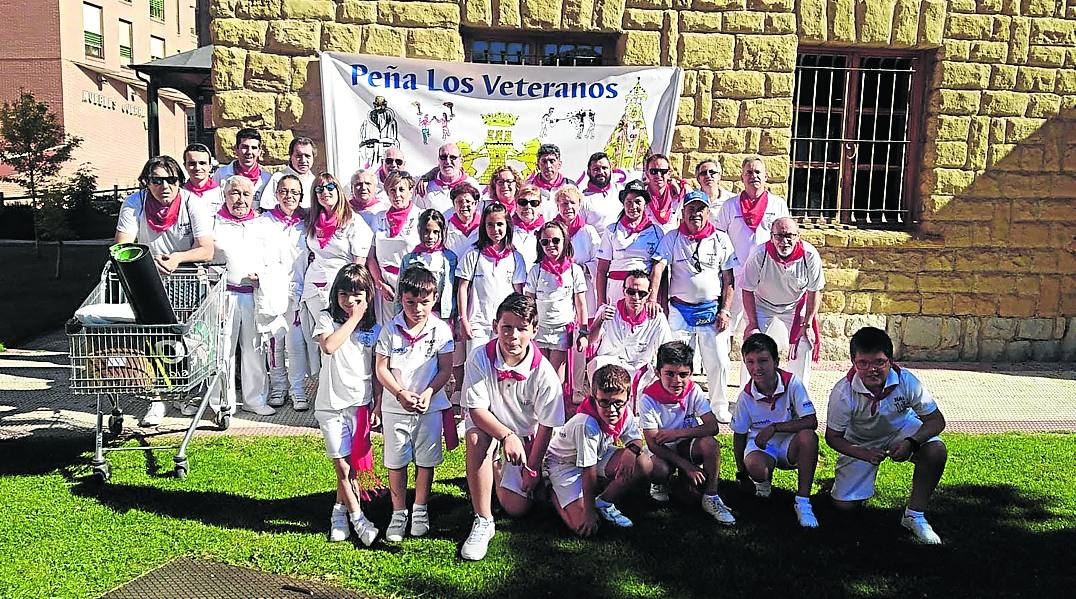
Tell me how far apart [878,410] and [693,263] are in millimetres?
1815

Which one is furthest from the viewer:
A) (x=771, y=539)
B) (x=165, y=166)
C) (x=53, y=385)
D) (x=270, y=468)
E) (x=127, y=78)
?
(x=127, y=78)

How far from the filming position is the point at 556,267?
18.1ft

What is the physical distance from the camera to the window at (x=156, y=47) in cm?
3684

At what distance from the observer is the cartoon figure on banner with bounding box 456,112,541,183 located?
775cm

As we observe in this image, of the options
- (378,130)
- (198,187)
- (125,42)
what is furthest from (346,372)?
(125,42)

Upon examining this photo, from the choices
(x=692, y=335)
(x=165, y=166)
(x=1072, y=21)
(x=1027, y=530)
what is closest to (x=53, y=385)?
(x=165, y=166)

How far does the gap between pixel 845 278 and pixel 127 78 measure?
32600 mm

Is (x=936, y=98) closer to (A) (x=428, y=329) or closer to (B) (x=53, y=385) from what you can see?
(A) (x=428, y=329)

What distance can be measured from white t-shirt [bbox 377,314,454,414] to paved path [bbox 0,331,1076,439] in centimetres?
197

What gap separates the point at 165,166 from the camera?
601 cm

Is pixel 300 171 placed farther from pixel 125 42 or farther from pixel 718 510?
pixel 125 42

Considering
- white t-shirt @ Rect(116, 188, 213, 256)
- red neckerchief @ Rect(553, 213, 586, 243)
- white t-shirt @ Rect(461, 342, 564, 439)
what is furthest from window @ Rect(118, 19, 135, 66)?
white t-shirt @ Rect(461, 342, 564, 439)

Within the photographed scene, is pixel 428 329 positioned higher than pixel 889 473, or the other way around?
pixel 428 329

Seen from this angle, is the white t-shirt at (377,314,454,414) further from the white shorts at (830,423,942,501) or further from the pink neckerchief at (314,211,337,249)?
the white shorts at (830,423,942,501)
